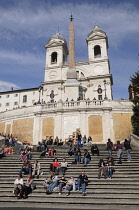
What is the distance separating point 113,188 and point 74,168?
11.0 feet

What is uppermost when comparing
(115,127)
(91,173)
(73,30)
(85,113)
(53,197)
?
(73,30)

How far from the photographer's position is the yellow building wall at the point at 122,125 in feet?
79.1

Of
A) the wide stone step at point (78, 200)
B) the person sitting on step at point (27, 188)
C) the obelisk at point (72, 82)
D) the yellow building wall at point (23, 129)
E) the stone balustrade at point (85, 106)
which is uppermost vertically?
the obelisk at point (72, 82)

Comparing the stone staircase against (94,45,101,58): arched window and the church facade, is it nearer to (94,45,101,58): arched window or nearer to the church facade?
the church facade

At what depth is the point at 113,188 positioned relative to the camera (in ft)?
34.3

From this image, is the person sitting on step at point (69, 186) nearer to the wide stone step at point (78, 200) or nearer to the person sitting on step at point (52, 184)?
the wide stone step at point (78, 200)

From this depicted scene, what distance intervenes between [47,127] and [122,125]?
378 inches

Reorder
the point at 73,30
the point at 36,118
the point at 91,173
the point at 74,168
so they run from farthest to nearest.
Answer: the point at 73,30 → the point at 36,118 → the point at 74,168 → the point at 91,173

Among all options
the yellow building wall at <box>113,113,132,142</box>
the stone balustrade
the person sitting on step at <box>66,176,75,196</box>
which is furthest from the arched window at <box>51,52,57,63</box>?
the person sitting on step at <box>66,176,75,196</box>

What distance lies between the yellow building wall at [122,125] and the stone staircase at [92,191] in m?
10.1

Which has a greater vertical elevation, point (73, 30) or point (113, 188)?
point (73, 30)

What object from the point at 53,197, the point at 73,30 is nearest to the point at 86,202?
the point at 53,197

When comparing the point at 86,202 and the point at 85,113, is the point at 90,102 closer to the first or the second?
the point at 85,113

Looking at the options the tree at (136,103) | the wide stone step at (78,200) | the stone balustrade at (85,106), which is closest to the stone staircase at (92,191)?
the wide stone step at (78,200)
